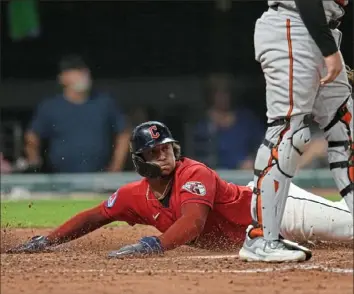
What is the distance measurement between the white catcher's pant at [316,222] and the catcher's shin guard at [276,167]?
56.5 inches

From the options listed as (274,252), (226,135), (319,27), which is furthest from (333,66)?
(226,135)

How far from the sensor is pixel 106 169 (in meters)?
12.0

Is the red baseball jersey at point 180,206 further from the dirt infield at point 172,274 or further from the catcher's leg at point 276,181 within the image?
the catcher's leg at point 276,181

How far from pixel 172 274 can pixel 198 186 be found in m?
1.11

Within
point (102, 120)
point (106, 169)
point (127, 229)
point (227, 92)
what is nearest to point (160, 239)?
point (127, 229)

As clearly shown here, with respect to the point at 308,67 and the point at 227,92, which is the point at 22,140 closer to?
the point at 227,92

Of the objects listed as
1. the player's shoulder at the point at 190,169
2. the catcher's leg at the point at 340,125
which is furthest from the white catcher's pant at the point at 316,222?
the catcher's leg at the point at 340,125

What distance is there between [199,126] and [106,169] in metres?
1.43

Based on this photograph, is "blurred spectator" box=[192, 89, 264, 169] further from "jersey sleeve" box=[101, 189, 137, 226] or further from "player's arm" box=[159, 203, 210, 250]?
"player's arm" box=[159, 203, 210, 250]

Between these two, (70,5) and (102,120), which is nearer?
(102,120)

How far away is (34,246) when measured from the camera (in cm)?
619

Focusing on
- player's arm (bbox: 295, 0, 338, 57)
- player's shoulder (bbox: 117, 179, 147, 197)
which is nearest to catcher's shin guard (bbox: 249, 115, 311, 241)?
player's arm (bbox: 295, 0, 338, 57)

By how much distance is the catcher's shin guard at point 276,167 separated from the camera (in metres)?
5.03

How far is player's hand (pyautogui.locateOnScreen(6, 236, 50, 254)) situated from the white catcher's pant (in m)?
1.40
